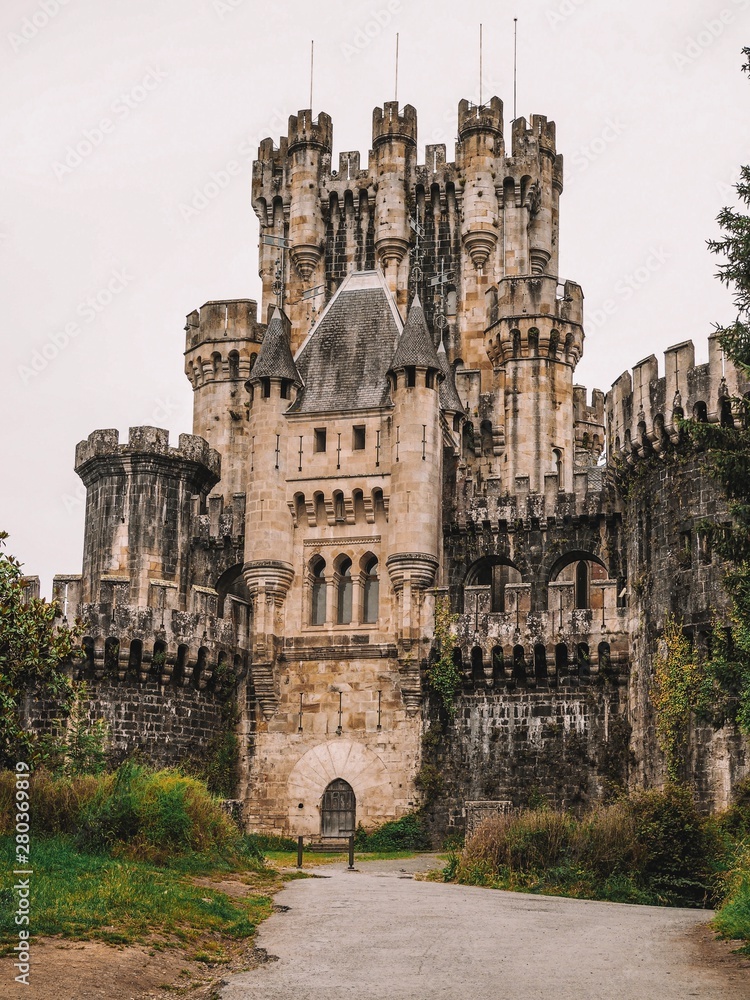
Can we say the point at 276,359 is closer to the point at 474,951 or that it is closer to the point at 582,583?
the point at 582,583

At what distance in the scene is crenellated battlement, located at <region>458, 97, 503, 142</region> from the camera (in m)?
66.6

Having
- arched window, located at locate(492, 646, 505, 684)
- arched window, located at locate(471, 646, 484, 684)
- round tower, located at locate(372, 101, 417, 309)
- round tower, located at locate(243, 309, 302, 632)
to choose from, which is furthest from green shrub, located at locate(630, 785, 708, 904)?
round tower, located at locate(372, 101, 417, 309)

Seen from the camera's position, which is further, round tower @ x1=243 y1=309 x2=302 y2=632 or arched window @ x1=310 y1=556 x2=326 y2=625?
arched window @ x1=310 y1=556 x2=326 y2=625

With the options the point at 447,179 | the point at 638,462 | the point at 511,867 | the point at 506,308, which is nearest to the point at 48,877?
the point at 511,867

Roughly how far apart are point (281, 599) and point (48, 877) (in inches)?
951

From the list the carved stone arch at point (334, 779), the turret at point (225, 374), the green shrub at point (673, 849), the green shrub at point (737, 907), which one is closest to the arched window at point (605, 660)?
the carved stone arch at point (334, 779)

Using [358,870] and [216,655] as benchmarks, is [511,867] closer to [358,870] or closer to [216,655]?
[358,870]

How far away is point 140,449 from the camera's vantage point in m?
51.5

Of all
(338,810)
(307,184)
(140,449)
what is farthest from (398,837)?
(307,184)

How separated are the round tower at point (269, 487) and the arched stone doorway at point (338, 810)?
17.2 ft

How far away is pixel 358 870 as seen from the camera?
37.5m

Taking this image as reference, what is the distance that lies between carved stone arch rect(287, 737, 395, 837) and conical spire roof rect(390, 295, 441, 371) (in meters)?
12.0

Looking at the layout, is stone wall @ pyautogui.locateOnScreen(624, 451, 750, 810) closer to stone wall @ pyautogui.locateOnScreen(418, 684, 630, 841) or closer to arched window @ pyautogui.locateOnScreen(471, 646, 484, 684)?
stone wall @ pyautogui.locateOnScreen(418, 684, 630, 841)

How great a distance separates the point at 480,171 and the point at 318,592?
79.9 ft
